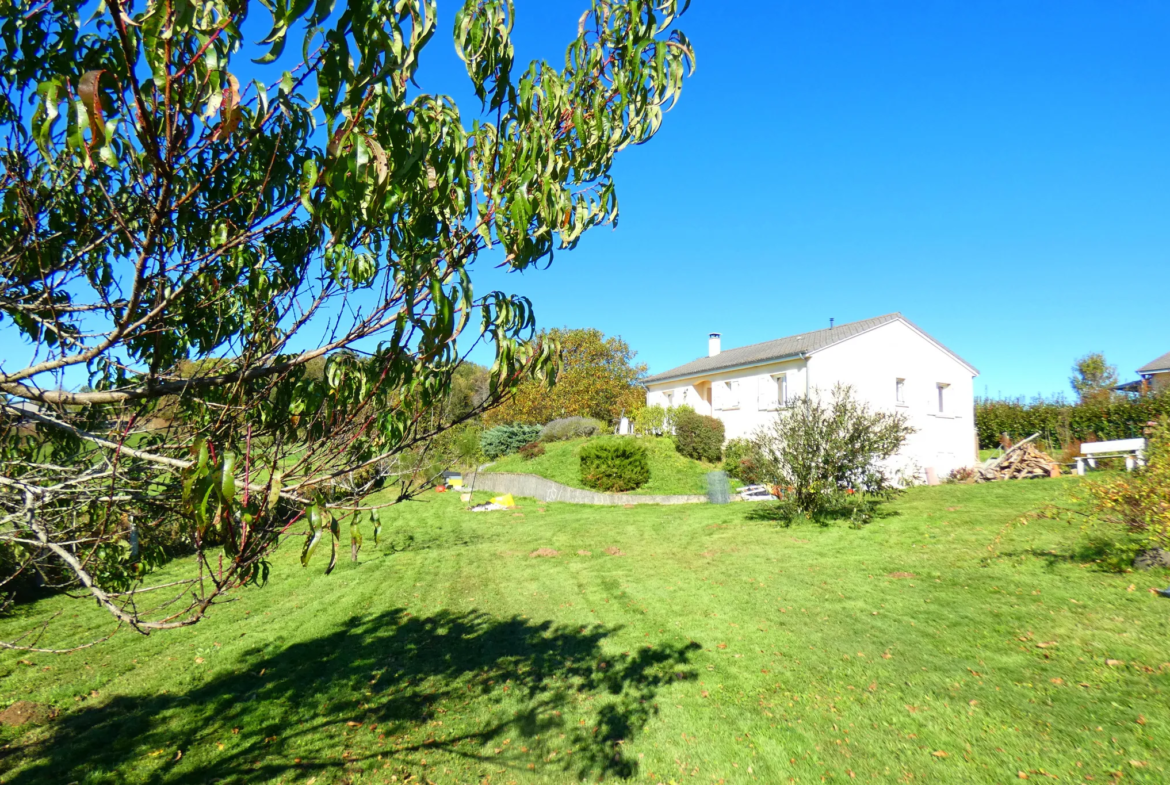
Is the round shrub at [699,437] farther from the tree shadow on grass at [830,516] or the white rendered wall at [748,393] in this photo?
the tree shadow on grass at [830,516]

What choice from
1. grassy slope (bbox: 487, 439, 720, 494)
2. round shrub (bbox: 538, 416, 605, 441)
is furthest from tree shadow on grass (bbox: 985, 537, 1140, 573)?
round shrub (bbox: 538, 416, 605, 441)

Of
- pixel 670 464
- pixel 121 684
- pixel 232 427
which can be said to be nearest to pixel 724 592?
pixel 121 684

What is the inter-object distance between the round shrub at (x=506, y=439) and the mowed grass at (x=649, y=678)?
949 inches

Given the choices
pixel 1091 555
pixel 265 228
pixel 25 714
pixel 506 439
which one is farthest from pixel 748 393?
pixel 265 228

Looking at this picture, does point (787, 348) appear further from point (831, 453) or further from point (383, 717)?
point (383, 717)

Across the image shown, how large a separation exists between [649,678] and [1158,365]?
33152 mm

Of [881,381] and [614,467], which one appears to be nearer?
[614,467]

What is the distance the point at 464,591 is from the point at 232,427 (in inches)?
356

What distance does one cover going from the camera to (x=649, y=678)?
705 centimetres

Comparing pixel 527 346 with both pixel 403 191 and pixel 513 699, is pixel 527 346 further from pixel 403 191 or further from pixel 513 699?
pixel 513 699

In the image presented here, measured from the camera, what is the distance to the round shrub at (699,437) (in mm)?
26797

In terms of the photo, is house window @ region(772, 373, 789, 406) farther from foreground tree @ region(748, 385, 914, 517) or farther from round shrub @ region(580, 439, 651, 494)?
foreground tree @ region(748, 385, 914, 517)

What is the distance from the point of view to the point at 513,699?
6.68 meters

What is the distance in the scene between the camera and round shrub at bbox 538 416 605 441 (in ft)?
116
